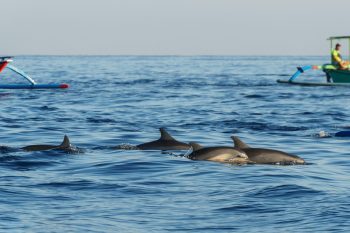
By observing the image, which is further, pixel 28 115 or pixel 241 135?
pixel 28 115

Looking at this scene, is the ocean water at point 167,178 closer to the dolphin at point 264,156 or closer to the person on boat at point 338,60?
the dolphin at point 264,156

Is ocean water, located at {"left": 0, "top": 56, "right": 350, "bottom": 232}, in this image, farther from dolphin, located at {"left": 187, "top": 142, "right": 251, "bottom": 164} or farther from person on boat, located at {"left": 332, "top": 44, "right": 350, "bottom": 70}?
person on boat, located at {"left": 332, "top": 44, "right": 350, "bottom": 70}

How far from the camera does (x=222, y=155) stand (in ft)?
50.5

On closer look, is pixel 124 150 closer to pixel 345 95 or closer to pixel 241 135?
pixel 241 135

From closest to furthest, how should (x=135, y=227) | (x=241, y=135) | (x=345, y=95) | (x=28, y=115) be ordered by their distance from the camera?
(x=135, y=227) < (x=241, y=135) < (x=28, y=115) < (x=345, y=95)

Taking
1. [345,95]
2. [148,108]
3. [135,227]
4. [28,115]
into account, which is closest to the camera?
[135,227]

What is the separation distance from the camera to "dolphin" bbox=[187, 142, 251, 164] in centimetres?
1530

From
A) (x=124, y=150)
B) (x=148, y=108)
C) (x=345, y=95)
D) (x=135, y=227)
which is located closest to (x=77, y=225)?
(x=135, y=227)

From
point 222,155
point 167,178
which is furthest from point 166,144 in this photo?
point 167,178

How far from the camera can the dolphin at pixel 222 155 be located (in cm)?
1530

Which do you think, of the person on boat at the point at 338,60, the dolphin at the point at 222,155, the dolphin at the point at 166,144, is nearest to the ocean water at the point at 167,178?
the dolphin at the point at 222,155

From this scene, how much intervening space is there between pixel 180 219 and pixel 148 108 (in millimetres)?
21839

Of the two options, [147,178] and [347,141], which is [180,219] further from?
[347,141]

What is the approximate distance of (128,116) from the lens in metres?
28.3
